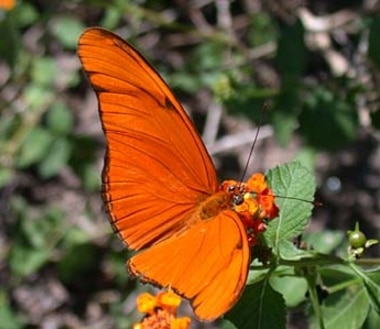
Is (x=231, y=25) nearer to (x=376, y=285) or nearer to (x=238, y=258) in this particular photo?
(x=376, y=285)

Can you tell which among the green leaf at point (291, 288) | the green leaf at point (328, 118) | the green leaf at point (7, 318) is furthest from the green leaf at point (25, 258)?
the green leaf at point (291, 288)

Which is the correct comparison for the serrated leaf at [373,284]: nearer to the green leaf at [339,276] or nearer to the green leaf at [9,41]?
the green leaf at [339,276]

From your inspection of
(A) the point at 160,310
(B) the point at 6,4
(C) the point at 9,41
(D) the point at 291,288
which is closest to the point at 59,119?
(C) the point at 9,41

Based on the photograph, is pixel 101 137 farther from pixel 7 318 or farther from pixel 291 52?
pixel 291 52

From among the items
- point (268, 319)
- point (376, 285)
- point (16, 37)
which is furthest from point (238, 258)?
point (16, 37)

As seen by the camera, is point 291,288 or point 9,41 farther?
point 9,41
